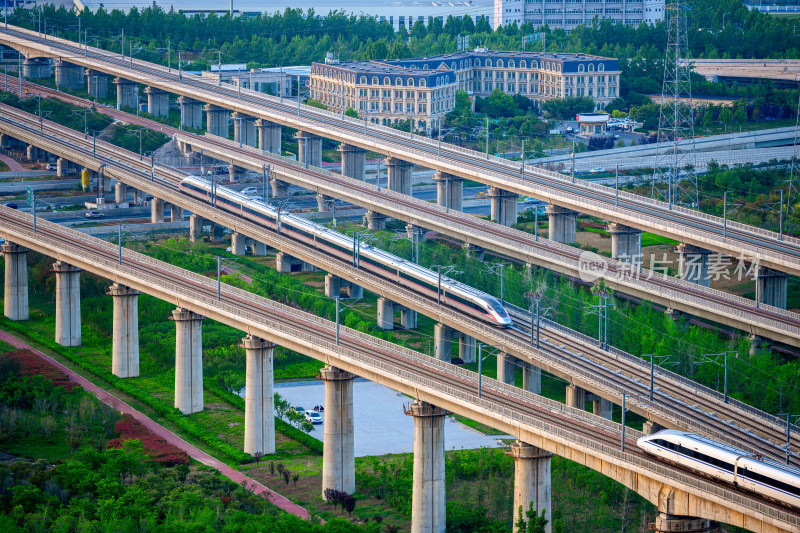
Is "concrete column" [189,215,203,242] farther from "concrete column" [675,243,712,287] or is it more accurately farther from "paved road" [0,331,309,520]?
"concrete column" [675,243,712,287]

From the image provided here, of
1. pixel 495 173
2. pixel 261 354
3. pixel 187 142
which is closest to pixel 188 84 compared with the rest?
pixel 187 142

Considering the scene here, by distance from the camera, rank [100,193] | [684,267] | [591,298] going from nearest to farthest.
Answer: [591,298]
[684,267]
[100,193]

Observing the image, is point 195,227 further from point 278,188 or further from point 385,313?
point 385,313

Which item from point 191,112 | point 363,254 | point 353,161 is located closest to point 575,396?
point 363,254

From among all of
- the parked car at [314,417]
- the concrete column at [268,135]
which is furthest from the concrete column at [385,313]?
the concrete column at [268,135]

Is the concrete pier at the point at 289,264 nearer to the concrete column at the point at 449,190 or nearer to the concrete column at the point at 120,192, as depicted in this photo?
the concrete column at the point at 449,190

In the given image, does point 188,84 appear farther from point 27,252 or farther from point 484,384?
point 484,384
